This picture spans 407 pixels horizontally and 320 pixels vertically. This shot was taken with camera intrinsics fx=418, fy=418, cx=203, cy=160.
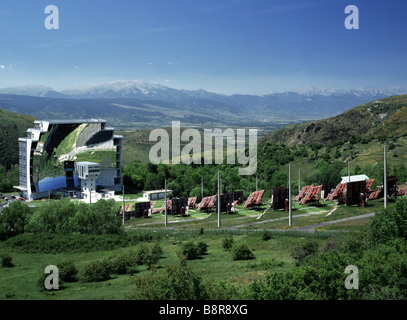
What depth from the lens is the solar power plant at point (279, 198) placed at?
5747 cm

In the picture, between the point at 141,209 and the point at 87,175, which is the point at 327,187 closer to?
the point at 141,209

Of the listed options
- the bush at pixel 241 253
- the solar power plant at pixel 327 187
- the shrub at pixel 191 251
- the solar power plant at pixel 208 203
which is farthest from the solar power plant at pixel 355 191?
the shrub at pixel 191 251

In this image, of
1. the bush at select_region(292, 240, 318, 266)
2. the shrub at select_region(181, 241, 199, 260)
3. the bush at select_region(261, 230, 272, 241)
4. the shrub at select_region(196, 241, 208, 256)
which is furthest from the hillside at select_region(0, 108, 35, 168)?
the bush at select_region(292, 240, 318, 266)

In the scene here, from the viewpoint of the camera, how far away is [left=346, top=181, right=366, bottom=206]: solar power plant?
52.7 meters

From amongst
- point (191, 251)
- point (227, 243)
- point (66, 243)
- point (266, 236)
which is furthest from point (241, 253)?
point (66, 243)

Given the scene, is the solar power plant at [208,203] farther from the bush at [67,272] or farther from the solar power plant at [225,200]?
the bush at [67,272]

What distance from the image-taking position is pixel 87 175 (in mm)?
98750

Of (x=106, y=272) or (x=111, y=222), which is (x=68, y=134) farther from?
(x=106, y=272)

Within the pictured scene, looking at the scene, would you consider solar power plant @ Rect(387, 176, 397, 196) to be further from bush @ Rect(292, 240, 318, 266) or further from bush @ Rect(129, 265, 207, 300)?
bush @ Rect(129, 265, 207, 300)

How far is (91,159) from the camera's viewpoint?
104750 mm

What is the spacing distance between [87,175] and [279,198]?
5577 centimetres

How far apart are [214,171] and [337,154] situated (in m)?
33.6

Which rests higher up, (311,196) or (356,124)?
(356,124)
